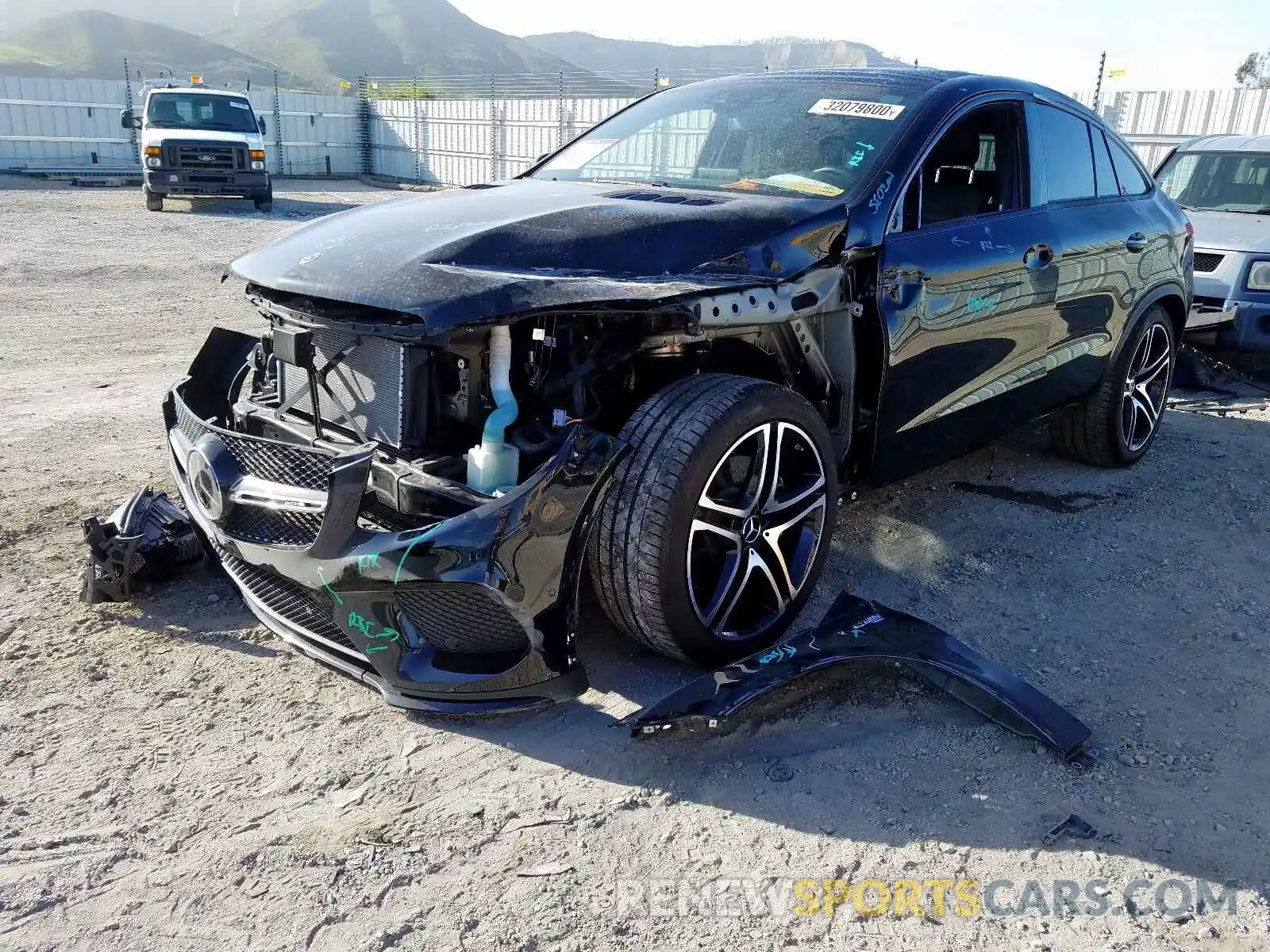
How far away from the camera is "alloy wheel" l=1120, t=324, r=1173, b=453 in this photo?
525 cm

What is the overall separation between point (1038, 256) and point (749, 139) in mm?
1281

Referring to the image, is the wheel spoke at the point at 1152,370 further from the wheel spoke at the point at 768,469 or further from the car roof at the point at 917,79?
the wheel spoke at the point at 768,469

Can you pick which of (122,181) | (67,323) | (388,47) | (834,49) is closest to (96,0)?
(388,47)

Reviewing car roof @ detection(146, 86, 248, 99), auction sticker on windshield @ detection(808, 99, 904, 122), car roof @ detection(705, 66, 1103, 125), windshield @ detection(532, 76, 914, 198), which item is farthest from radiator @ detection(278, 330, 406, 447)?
car roof @ detection(146, 86, 248, 99)

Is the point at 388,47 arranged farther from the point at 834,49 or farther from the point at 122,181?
the point at 122,181

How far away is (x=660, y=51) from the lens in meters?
133

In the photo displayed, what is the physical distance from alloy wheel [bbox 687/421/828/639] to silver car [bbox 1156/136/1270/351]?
5.44m

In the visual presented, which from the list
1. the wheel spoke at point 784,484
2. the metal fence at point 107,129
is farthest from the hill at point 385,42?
the wheel spoke at point 784,484

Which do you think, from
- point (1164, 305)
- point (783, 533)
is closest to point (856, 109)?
point (783, 533)

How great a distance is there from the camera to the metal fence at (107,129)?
2333cm

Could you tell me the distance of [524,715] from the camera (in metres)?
3.00

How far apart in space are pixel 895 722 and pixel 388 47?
11993cm

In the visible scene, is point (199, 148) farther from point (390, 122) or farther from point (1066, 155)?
point (1066, 155)

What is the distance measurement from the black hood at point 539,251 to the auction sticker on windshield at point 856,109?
23.9 inches
